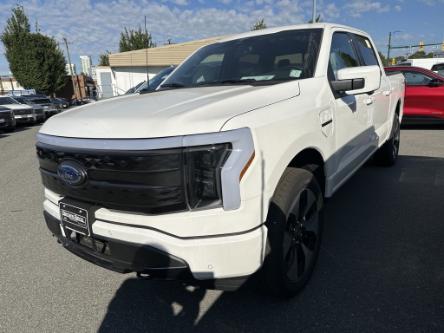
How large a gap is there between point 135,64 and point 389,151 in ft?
88.2

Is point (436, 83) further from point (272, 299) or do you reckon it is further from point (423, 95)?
point (272, 299)

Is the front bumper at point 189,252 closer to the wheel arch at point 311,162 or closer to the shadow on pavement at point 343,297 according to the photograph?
the shadow on pavement at point 343,297

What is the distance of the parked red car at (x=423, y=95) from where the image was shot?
332 inches

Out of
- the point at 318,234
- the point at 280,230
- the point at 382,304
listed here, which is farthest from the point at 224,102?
the point at 382,304

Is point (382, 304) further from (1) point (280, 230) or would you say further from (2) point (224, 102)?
(2) point (224, 102)

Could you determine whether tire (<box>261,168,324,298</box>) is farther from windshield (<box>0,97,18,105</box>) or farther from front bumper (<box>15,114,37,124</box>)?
windshield (<box>0,97,18,105</box>)

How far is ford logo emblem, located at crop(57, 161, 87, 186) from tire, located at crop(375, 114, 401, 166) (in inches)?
178

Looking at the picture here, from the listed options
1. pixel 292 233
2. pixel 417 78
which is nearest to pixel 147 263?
pixel 292 233

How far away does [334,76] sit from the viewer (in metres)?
2.87

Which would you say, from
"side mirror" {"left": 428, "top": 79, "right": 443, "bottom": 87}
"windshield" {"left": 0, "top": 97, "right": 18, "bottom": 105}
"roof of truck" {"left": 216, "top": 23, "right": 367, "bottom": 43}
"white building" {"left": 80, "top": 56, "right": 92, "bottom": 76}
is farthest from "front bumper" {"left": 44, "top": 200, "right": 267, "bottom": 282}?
"white building" {"left": 80, "top": 56, "right": 92, "bottom": 76}

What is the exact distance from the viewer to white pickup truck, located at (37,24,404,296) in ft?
5.65

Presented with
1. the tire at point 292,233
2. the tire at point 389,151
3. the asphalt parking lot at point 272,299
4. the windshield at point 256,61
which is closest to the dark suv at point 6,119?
the asphalt parking lot at point 272,299

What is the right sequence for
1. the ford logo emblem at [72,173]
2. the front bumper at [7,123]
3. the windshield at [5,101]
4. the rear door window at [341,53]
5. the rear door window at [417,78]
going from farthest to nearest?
the windshield at [5,101] < the front bumper at [7,123] < the rear door window at [417,78] < the rear door window at [341,53] < the ford logo emblem at [72,173]

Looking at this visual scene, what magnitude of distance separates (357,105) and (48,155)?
2.55 metres
